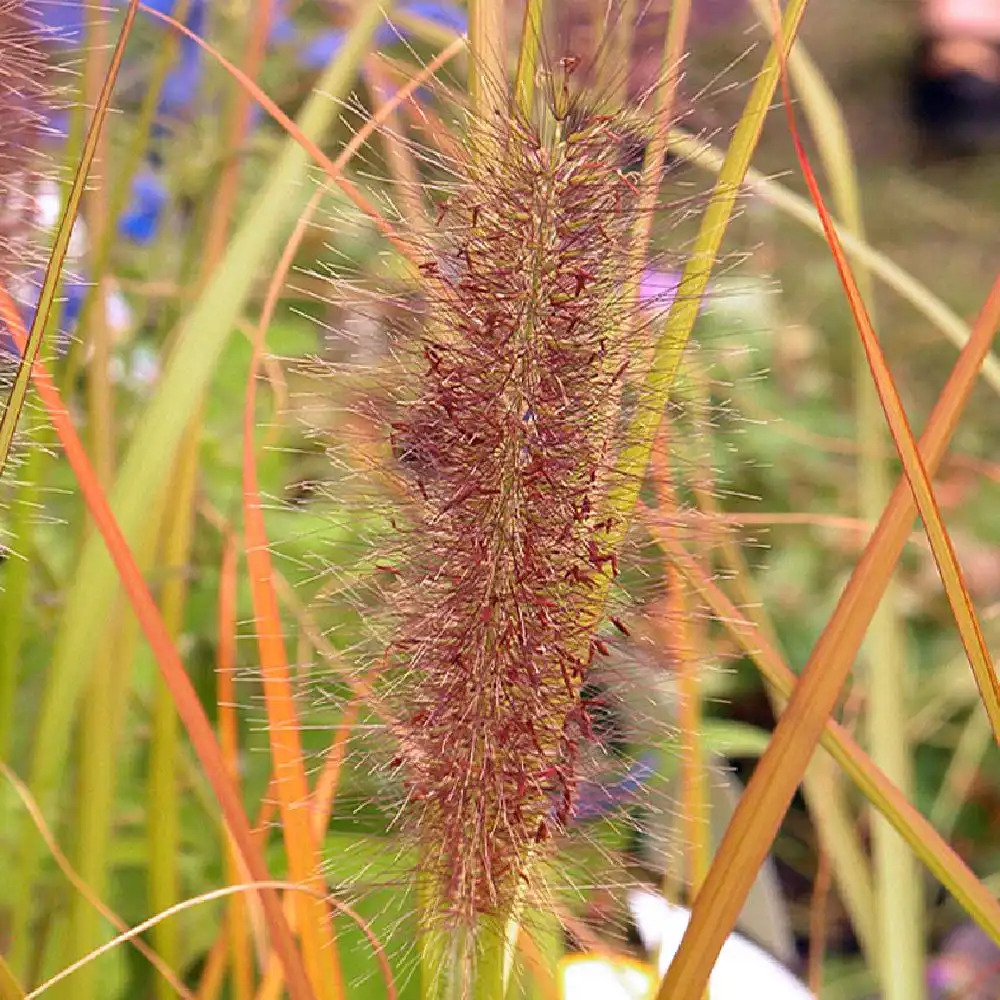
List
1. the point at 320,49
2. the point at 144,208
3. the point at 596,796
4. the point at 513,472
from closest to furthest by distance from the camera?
1. the point at 513,472
2. the point at 596,796
3. the point at 144,208
4. the point at 320,49

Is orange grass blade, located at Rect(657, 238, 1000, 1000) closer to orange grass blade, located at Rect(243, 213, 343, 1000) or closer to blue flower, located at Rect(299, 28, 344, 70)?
orange grass blade, located at Rect(243, 213, 343, 1000)

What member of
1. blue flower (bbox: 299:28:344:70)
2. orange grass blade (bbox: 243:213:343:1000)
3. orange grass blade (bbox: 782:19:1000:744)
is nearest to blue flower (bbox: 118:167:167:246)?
blue flower (bbox: 299:28:344:70)

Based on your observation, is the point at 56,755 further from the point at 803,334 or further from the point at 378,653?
the point at 803,334

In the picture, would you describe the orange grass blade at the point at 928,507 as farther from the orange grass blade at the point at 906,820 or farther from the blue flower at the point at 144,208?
the blue flower at the point at 144,208

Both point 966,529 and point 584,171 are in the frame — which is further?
point 966,529

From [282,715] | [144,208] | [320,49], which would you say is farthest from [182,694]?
[320,49]

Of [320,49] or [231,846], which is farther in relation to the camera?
[320,49]

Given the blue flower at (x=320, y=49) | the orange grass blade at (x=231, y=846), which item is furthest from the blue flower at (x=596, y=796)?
the blue flower at (x=320, y=49)

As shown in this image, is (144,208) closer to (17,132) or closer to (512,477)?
(17,132)

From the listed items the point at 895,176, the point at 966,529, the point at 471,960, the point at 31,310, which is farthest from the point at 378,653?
the point at 895,176
